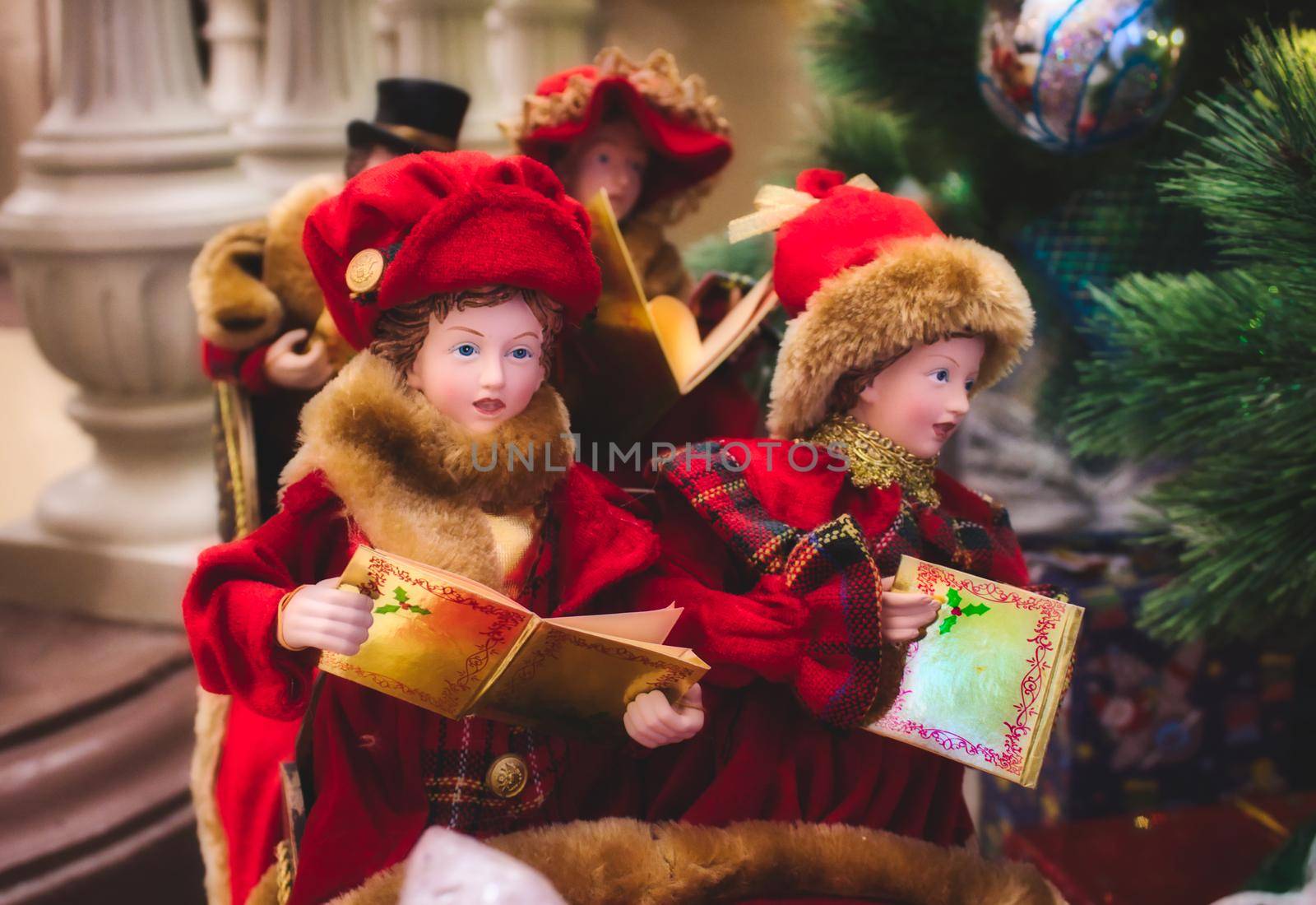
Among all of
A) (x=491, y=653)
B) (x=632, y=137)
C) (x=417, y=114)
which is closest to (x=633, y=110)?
(x=632, y=137)

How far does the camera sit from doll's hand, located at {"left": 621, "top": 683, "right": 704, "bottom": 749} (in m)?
0.81

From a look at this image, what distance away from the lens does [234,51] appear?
9.71ft

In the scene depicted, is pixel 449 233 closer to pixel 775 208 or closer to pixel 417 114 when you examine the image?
pixel 775 208

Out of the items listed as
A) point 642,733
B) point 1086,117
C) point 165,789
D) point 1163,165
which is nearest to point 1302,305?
point 1163,165

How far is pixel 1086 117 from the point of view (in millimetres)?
1097

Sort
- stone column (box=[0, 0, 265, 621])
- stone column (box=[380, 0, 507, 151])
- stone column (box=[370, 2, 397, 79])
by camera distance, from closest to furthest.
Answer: stone column (box=[0, 0, 265, 621]) < stone column (box=[380, 0, 507, 151]) < stone column (box=[370, 2, 397, 79])

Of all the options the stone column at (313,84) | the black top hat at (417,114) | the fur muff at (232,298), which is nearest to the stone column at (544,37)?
the stone column at (313,84)

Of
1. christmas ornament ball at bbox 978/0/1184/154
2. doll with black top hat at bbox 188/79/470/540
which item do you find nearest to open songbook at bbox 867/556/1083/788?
christmas ornament ball at bbox 978/0/1184/154

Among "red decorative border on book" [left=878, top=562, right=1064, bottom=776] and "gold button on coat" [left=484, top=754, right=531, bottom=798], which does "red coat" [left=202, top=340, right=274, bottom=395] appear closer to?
"gold button on coat" [left=484, top=754, right=531, bottom=798]

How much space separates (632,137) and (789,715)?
595 mm

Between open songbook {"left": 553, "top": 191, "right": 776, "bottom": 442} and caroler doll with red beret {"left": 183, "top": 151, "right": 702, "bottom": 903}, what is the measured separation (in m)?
0.18

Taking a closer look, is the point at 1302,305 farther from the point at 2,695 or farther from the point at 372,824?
the point at 2,695

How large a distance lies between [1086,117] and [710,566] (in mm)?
541

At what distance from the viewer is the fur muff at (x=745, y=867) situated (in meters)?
0.80
